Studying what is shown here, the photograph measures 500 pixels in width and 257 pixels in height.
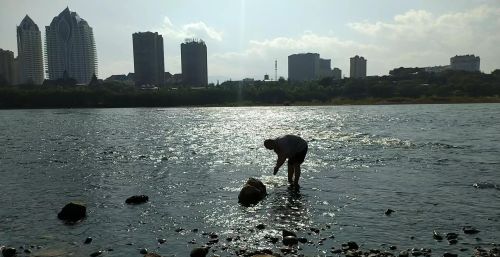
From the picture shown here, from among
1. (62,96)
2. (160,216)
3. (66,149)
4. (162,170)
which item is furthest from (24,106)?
(160,216)

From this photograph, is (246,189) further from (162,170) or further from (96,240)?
(162,170)

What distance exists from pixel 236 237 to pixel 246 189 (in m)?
5.06

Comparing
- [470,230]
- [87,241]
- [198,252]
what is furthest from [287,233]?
[87,241]

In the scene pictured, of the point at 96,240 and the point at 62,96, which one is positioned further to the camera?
the point at 62,96

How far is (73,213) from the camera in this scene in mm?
17297

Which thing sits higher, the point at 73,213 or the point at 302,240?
the point at 302,240

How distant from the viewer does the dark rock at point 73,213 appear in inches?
675

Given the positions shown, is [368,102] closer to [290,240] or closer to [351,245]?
[351,245]

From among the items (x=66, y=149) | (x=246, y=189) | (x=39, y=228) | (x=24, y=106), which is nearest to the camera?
(x=39, y=228)

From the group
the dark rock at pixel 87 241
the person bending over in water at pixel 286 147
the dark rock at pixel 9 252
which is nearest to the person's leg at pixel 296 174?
the person bending over in water at pixel 286 147

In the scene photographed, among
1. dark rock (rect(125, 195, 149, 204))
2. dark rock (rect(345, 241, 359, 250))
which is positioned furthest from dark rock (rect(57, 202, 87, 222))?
dark rock (rect(345, 241, 359, 250))

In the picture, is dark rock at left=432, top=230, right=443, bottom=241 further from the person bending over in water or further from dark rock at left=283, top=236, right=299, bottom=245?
the person bending over in water

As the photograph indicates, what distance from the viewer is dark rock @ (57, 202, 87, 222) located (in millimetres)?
17156

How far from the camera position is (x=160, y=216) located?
17.2 meters
